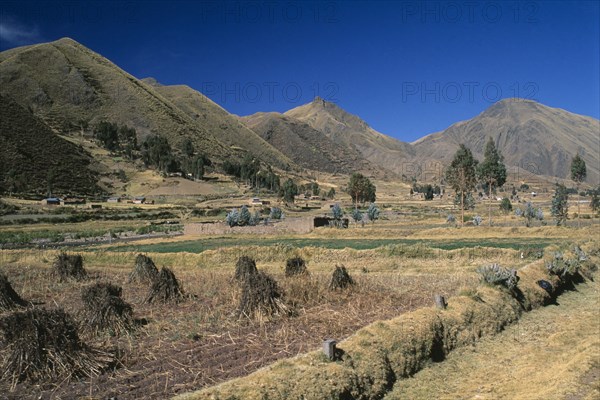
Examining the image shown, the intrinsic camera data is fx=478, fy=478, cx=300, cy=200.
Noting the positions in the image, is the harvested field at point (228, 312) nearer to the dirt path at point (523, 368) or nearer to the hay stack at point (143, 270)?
the hay stack at point (143, 270)

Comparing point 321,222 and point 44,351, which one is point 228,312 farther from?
point 321,222

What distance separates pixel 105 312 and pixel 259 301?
4.29 m

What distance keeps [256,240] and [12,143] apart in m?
87.2

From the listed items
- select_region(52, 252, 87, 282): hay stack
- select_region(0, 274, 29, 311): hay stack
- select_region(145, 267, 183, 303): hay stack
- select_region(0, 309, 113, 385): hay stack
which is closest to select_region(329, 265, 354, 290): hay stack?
select_region(145, 267, 183, 303): hay stack

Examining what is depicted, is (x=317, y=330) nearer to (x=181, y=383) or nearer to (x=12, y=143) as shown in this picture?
(x=181, y=383)

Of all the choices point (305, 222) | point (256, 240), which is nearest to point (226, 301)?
point (256, 240)

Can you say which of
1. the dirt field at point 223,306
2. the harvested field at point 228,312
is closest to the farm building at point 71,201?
the dirt field at point 223,306

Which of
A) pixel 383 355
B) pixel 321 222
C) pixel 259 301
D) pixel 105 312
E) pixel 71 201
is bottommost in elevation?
pixel 383 355

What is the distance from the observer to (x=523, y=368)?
1130cm

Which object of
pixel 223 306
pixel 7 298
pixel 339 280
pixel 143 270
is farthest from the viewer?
pixel 143 270

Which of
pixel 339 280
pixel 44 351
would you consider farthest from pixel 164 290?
pixel 44 351

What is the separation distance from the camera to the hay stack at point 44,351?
31.2ft

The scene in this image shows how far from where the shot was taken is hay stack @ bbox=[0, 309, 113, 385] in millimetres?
9516

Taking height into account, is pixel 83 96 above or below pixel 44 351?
above
